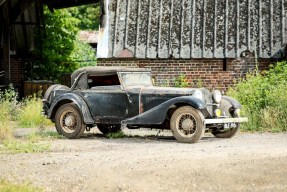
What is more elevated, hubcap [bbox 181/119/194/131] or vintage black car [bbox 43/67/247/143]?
vintage black car [bbox 43/67/247/143]

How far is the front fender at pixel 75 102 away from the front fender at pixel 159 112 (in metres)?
0.74

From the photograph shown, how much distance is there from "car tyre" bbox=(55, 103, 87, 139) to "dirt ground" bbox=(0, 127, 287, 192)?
746 millimetres

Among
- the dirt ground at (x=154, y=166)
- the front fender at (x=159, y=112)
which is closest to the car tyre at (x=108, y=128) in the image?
the front fender at (x=159, y=112)

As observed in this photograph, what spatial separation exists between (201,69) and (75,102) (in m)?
5.70

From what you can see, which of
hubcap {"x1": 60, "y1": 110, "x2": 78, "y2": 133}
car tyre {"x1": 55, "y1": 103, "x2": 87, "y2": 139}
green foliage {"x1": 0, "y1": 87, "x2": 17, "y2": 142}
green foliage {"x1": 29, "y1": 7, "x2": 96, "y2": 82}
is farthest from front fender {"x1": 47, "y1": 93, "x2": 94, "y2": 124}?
green foliage {"x1": 29, "y1": 7, "x2": 96, "y2": 82}

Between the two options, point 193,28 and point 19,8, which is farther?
point 19,8

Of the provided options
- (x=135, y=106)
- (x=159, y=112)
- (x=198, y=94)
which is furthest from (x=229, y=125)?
(x=135, y=106)

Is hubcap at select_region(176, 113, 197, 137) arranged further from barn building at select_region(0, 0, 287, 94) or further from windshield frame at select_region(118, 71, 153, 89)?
barn building at select_region(0, 0, 287, 94)

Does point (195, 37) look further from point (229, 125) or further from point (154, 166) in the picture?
point (154, 166)

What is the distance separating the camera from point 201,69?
16.5m

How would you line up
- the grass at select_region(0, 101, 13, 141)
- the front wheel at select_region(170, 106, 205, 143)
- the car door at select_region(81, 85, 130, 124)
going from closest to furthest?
the front wheel at select_region(170, 106, 205, 143) < the car door at select_region(81, 85, 130, 124) < the grass at select_region(0, 101, 13, 141)

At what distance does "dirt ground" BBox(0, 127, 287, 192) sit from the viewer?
6.58m

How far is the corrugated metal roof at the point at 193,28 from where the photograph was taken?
53.1ft

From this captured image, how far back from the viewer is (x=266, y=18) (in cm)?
1633
